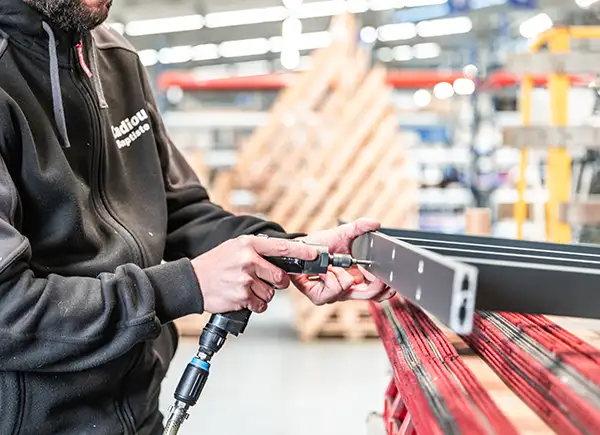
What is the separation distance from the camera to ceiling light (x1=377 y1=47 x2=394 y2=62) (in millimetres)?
18969

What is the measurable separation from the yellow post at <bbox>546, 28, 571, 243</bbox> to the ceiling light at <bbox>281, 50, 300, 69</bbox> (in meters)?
14.2

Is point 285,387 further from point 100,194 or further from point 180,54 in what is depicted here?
point 180,54

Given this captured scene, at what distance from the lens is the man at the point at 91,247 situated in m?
1.17

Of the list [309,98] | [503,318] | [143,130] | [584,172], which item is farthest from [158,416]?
[309,98]

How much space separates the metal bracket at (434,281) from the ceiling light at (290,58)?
17.0m

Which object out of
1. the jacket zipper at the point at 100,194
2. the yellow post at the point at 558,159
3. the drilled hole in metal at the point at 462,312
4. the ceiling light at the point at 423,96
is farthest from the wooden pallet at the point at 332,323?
the ceiling light at the point at 423,96

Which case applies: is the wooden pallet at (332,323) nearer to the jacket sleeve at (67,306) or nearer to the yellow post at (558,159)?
the yellow post at (558,159)

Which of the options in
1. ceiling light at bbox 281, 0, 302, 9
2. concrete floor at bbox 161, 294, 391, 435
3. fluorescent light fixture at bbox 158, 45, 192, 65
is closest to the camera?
concrete floor at bbox 161, 294, 391, 435

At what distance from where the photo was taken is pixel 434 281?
0.80 metres

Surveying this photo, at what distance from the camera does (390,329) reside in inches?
52.6

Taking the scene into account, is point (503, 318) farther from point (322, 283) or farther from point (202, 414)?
point (202, 414)

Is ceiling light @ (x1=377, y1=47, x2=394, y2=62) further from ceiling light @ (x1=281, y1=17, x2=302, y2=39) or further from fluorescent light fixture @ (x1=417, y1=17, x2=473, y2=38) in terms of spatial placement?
ceiling light @ (x1=281, y1=17, x2=302, y2=39)

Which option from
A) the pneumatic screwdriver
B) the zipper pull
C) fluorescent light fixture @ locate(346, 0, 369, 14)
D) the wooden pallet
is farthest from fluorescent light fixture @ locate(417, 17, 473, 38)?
the pneumatic screwdriver

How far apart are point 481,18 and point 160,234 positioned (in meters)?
13.2
